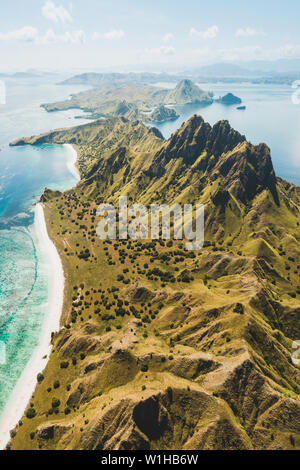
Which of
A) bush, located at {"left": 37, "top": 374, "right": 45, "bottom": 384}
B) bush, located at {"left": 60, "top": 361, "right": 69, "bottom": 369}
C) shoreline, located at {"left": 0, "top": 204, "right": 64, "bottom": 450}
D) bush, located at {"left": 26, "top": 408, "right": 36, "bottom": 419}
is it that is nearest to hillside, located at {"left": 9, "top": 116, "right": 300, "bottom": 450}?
bush, located at {"left": 26, "top": 408, "right": 36, "bottom": 419}

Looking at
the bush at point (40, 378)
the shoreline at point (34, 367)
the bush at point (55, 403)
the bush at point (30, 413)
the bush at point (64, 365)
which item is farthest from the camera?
the bush at point (64, 365)

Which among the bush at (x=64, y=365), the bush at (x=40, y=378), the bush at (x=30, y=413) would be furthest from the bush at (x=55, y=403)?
the bush at (x=40, y=378)

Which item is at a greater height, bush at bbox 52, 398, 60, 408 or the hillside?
the hillside

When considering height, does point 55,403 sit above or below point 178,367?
below

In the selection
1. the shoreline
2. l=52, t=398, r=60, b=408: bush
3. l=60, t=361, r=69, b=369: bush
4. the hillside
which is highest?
the hillside

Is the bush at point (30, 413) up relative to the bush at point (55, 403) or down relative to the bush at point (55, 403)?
down

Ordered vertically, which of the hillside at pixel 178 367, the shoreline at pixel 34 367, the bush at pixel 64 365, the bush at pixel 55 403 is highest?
the hillside at pixel 178 367

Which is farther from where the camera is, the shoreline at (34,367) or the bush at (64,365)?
the bush at (64,365)

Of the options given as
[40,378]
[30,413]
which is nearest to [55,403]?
[30,413]

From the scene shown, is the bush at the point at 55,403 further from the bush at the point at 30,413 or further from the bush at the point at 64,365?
the bush at the point at 64,365

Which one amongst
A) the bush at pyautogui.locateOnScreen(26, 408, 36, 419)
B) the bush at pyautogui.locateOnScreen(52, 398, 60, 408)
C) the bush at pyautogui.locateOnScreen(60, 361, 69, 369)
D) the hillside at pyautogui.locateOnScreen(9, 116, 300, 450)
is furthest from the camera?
the bush at pyautogui.locateOnScreen(60, 361, 69, 369)

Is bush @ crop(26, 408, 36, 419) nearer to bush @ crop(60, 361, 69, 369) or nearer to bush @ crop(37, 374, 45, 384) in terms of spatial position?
bush @ crop(37, 374, 45, 384)

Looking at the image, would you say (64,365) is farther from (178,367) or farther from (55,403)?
(178,367)
